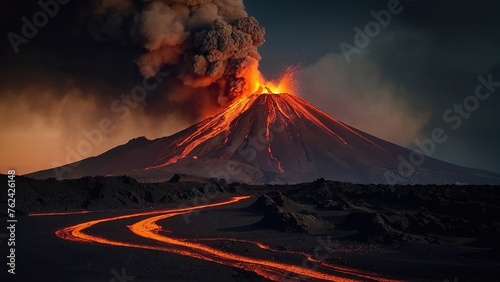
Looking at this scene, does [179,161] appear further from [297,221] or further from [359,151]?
[297,221]

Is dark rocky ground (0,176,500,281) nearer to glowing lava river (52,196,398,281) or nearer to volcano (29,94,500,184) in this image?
glowing lava river (52,196,398,281)

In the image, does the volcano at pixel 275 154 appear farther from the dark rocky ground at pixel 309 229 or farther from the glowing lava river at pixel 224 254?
the glowing lava river at pixel 224 254

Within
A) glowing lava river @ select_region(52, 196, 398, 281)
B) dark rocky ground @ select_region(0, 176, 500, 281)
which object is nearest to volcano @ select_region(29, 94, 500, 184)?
dark rocky ground @ select_region(0, 176, 500, 281)

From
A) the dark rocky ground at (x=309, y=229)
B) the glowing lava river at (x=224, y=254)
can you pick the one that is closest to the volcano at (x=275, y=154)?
the dark rocky ground at (x=309, y=229)

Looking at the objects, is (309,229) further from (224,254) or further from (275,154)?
(275,154)

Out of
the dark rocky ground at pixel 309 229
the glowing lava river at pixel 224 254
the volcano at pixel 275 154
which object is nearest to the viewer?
the glowing lava river at pixel 224 254

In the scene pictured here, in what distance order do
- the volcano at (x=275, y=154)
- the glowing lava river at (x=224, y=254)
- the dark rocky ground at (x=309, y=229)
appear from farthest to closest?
1. the volcano at (x=275, y=154)
2. the dark rocky ground at (x=309, y=229)
3. the glowing lava river at (x=224, y=254)

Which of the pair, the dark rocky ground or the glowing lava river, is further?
the dark rocky ground

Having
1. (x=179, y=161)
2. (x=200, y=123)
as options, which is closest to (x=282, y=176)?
(x=179, y=161)
